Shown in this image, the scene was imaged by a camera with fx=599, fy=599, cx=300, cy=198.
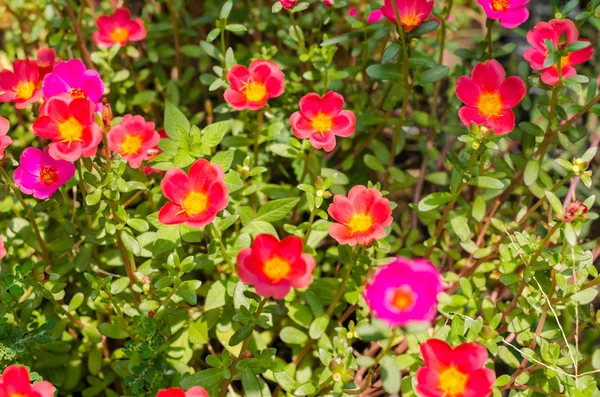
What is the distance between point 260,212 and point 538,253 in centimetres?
80

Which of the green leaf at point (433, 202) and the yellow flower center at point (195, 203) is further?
the green leaf at point (433, 202)

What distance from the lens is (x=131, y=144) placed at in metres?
1.61

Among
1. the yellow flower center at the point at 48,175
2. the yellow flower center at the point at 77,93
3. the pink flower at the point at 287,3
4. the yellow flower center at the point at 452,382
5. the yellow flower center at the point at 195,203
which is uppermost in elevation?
the pink flower at the point at 287,3

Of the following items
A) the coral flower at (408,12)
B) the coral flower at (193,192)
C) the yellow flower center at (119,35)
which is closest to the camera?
the coral flower at (193,192)

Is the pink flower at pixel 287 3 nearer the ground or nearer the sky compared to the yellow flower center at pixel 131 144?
nearer the sky

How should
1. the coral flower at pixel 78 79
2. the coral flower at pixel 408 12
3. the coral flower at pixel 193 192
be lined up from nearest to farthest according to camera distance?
the coral flower at pixel 193 192 < the coral flower at pixel 78 79 < the coral flower at pixel 408 12

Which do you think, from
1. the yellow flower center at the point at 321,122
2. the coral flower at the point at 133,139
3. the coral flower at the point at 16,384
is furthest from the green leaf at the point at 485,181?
the coral flower at the point at 16,384

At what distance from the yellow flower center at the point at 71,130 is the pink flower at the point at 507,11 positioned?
1.16 meters

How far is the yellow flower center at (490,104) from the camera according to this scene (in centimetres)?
173

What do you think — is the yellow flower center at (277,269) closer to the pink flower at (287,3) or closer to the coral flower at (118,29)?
the pink flower at (287,3)

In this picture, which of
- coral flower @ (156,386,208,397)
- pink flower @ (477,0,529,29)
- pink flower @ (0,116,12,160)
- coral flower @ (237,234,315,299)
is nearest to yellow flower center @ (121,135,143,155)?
pink flower @ (0,116,12,160)

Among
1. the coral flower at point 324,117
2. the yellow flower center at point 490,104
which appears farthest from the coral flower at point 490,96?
the coral flower at point 324,117

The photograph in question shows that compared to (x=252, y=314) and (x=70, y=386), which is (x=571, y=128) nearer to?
(x=252, y=314)

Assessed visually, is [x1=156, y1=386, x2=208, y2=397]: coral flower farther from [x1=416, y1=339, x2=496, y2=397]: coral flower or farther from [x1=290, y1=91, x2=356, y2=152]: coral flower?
[x1=290, y1=91, x2=356, y2=152]: coral flower
